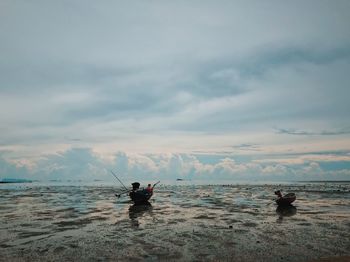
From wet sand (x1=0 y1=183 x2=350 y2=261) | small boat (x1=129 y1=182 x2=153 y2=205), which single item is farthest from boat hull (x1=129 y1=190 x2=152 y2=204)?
wet sand (x1=0 y1=183 x2=350 y2=261)

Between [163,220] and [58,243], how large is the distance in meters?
10.7

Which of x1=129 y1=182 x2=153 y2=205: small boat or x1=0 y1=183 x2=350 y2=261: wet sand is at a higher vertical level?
x1=129 y1=182 x2=153 y2=205: small boat

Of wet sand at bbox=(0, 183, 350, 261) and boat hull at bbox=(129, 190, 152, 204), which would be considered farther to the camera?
boat hull at bbox=(129, 190, 152, 204)

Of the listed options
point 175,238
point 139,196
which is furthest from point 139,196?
point 175,238

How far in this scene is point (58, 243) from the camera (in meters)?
17.8

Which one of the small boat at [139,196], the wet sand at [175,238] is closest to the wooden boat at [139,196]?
the small boat at [139,196]

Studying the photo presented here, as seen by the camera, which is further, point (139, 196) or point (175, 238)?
point (139, 196)

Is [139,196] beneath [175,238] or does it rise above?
above

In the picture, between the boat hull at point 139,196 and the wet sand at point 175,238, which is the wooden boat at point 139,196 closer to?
the boat hull at point 139,196

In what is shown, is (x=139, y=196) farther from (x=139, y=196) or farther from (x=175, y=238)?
(x=175, y=238)

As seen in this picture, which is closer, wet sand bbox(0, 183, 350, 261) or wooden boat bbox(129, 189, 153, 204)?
wet sand bbox(0, 183, 350, 261)

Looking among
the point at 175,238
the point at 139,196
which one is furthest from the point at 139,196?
the point at 175,238

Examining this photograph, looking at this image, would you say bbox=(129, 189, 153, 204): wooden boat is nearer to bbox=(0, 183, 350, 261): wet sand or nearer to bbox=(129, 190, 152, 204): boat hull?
bbox=(129, 190, 152, 204): boat hull

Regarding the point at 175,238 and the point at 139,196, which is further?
the point at 139,196
